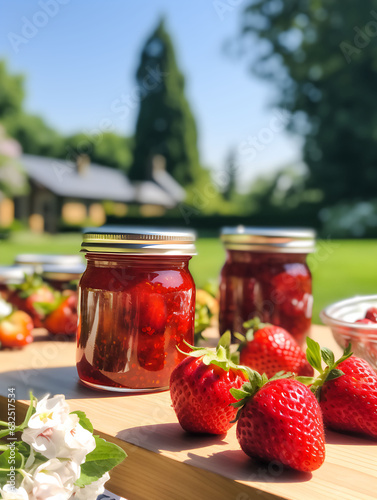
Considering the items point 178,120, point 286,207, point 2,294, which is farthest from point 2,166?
point 2,294

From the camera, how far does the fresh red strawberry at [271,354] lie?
1039 millimetres

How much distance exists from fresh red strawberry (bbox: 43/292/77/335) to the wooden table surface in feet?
1.47

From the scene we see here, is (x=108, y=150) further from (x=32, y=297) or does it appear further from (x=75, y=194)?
(x=32, y=297)

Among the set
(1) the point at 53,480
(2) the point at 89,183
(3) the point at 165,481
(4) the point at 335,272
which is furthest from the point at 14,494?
(2) the point at 89,183

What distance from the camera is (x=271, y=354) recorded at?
1037mm

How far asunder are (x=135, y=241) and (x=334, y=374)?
418mm

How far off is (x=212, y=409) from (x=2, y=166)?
19.3 metres

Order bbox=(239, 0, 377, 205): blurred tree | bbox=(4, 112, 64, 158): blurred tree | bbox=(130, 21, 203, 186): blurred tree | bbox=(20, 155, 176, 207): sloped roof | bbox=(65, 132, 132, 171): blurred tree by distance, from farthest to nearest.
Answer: bbox=(65, 132, 132, 171): blurred tree, bbox=(4, 112, 64, 158): blurred tree, bbox=(130, 21, 203, 186): blurred tree, bbox=(20, 155, 176, 207): sloped roof, bbox=(239, 0, 377, 205): blurred tree

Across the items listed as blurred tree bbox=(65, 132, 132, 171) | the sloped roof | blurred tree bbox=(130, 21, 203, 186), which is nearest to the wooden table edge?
the sloped roof

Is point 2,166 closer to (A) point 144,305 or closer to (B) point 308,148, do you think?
(B) point 308,148

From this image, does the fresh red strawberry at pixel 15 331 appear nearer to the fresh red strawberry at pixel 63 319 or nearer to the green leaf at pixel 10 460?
the fresh red strawberry at pixel 63 319

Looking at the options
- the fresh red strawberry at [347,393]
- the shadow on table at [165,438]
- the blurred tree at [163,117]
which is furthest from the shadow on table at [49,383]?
the blurred tree at [163,117]

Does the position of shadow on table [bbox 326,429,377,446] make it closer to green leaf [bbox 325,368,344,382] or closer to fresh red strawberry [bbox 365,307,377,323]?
green leaf [bbox 325,368,344,382]

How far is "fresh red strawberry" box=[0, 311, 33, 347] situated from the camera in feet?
4.50
